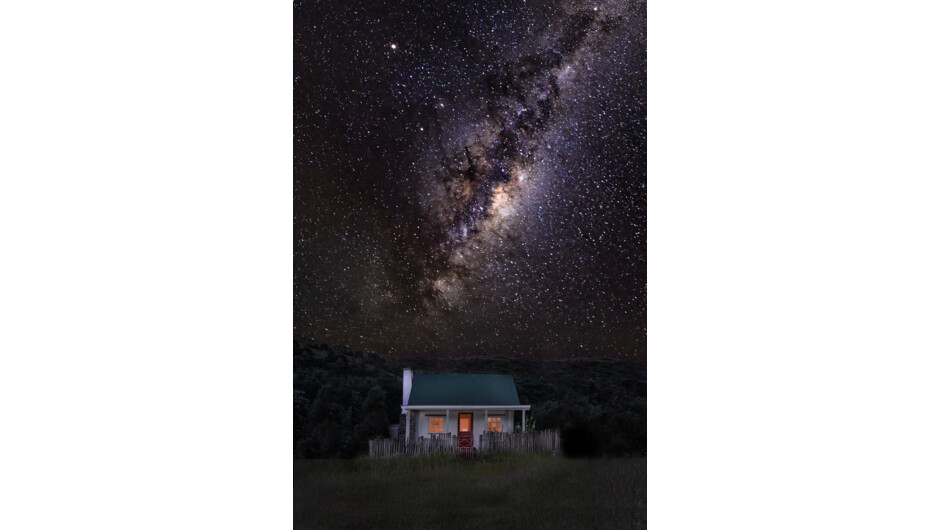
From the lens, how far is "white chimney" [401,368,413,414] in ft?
21.4

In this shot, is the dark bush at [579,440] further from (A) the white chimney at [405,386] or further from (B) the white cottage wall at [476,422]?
(A) the white chimney at [405,386]

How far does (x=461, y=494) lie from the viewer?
649cm

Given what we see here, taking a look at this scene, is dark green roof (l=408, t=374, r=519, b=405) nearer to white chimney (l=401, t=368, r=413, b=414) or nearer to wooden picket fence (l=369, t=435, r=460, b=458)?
white chimney (l=401, t=368, r=413, b=414)

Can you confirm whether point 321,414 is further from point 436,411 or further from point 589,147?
point 589,147

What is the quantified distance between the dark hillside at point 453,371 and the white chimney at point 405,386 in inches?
1.7

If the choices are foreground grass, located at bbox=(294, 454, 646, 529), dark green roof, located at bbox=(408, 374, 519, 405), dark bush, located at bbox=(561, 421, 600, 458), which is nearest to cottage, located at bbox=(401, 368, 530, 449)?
dark green roof, located at bbox=(408, 374, 519, 405)

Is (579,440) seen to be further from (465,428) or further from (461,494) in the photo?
(461,494)

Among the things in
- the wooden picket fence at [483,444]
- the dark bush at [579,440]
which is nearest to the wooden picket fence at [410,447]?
the wooden picket fence at [483,444]

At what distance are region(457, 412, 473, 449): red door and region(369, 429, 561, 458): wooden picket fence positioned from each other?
4cm

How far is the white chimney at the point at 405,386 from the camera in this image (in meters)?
6.52

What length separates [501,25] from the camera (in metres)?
6.93

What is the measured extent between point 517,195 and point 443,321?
1.42 metres

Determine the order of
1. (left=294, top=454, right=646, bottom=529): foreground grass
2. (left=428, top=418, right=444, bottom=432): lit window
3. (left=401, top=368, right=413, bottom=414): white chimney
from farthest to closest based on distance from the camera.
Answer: (left=428, top=418, right=444, bottom=432): lit window
(left=401, top=368, right=413, bottom=414): white chimney
(left=294, top=454, right=646, bottom=529): foreground grass

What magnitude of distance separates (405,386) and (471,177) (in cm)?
209
